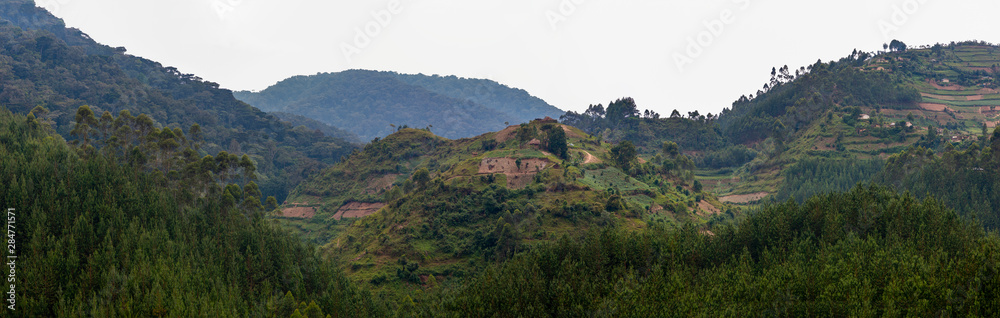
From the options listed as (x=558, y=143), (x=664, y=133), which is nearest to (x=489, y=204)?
(x=558, y=143)

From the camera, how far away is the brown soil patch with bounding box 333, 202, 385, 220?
134 m

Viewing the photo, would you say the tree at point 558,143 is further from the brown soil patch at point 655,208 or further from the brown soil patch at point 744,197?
the brown soil patch at point 744,197

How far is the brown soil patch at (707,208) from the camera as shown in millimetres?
114875

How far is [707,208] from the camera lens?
4673 inches

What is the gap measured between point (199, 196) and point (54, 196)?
20993mm

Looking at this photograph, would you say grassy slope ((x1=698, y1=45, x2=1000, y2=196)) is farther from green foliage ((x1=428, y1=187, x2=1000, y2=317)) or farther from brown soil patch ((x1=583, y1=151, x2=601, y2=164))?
green foliage ((x1=428, y1=187, x2=1000, y2=317))

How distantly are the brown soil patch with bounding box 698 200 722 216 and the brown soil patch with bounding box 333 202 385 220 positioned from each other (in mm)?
64490

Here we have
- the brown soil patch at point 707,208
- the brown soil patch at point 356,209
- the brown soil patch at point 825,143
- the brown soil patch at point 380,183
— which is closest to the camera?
the brown soil patch at point 707,208

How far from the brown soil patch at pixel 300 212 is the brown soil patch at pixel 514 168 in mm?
46769

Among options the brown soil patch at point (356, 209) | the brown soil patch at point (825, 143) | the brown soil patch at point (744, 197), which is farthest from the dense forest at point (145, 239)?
the brown soil patch at point (825, 143)

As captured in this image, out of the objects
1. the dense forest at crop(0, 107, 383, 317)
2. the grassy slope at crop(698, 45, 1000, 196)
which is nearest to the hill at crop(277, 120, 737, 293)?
the dense forest at crop(0, 107, 383, 317)

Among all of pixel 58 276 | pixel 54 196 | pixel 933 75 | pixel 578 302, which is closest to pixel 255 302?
pixel 58 276

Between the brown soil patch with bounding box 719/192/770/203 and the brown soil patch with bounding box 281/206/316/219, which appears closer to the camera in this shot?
the brown soil patch with bounding box 281/206/316/219

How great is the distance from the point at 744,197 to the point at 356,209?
88.3m
